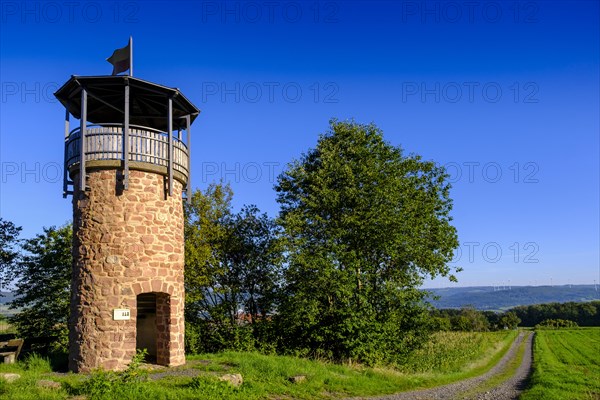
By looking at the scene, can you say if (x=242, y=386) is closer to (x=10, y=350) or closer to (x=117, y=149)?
(x=117, y=149)

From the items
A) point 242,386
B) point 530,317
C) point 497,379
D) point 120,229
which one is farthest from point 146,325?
point 530,317

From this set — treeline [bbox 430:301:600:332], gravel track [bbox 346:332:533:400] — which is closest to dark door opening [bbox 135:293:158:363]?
gravel track [bbox 346:332:533:400]

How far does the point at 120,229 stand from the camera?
14.4m

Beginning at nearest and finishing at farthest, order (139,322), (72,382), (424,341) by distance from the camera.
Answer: (72,382) → (139,322) → (424,341)

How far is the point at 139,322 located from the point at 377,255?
38.9 feet

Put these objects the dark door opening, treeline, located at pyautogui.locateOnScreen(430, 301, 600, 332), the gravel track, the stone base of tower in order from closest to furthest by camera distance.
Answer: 1. the stone base of tower
2. the gravel track
3. the dark door opening
4. treeline, located at pyautogui.locateOnScreen(430, 301, 600, 332)

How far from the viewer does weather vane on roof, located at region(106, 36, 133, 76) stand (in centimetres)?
1564

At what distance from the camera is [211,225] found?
23.8m

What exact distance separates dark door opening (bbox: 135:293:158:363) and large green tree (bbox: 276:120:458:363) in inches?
251

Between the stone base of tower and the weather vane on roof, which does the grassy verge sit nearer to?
the stone base of tower

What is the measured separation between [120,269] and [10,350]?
17.8ft

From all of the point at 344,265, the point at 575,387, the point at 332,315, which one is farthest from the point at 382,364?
the point at 575,387

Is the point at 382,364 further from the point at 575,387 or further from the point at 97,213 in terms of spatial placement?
the point at 97,213

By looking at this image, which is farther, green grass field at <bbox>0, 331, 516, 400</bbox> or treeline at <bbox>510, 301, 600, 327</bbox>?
treeline at <bbox>510, 301, 600, 327</bbox>
